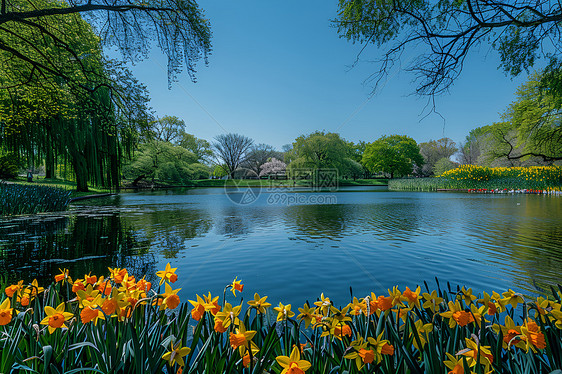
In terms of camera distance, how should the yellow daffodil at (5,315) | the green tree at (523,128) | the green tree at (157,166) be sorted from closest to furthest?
the yellow daffodil at (5,315) → the green tree at (523,128) → the green tree at (157,166)

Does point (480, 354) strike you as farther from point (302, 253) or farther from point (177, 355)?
point (302, 253)

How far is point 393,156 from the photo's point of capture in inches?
2859

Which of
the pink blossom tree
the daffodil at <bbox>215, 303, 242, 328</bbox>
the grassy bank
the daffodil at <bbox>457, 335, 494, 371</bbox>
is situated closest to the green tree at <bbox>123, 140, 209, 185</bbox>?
the pink blossom tree

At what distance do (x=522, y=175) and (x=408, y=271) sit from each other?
3569cm

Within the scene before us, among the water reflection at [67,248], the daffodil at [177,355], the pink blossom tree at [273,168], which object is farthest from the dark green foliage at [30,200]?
the pink blossom tree at [273,168]

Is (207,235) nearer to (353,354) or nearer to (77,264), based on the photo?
(77,264)

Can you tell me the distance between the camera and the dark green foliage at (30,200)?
11.7 meters

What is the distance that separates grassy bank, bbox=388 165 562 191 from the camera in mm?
29156

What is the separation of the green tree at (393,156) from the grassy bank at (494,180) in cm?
3350

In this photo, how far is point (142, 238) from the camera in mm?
7988

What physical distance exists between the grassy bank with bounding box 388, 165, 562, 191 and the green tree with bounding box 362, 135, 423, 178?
110 feet

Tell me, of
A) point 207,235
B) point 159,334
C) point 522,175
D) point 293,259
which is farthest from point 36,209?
point 522,175

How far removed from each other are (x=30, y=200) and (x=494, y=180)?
136ft

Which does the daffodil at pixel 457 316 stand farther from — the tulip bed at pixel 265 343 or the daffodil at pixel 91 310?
the daffodil at pixel 91 310
